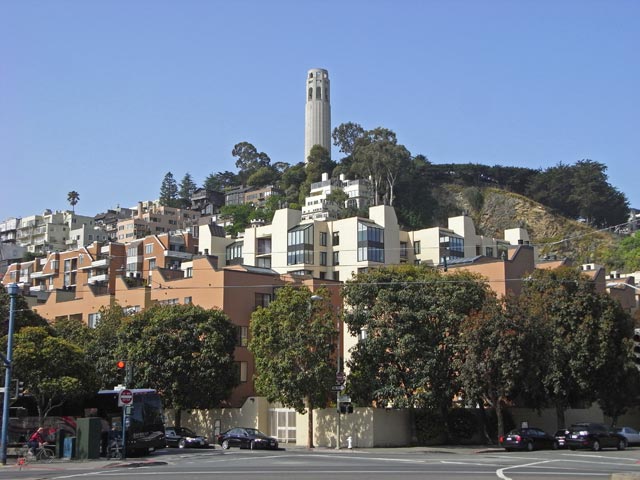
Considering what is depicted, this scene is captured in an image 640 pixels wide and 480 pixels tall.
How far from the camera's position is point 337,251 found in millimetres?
101938

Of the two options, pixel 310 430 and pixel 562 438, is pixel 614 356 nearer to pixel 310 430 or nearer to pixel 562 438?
pixel 562 438

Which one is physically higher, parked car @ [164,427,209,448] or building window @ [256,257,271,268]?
building window @ [256,257,271,268]

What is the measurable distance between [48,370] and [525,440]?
81.4 feet

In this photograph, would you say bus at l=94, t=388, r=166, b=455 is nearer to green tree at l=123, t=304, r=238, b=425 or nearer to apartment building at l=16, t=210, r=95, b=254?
green tree at l=123, t=304, r=238, b=425

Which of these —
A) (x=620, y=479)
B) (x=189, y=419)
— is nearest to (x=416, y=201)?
(x=189, y=419)

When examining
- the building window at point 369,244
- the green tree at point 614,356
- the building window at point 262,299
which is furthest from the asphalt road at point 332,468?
the building window at point 369,244

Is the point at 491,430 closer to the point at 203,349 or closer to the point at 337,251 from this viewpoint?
the point at 203,349

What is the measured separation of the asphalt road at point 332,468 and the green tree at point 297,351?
1002 centimetres

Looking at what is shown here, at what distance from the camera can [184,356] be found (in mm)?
54094

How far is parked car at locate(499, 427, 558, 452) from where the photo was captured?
4381 cm

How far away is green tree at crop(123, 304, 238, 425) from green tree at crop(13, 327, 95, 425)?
10209mm

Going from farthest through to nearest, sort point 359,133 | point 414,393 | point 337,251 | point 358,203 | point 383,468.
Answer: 1. point 359,133
2. point 358,203
3. point 337,251
4. point 414,393
5. point 383,468

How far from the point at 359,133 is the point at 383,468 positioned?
472 ft

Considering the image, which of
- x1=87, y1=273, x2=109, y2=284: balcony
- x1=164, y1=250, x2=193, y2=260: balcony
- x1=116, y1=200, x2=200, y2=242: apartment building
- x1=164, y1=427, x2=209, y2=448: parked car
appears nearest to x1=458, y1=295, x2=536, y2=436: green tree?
x1=164, y1=427, x2=209, y2=448: parked car
